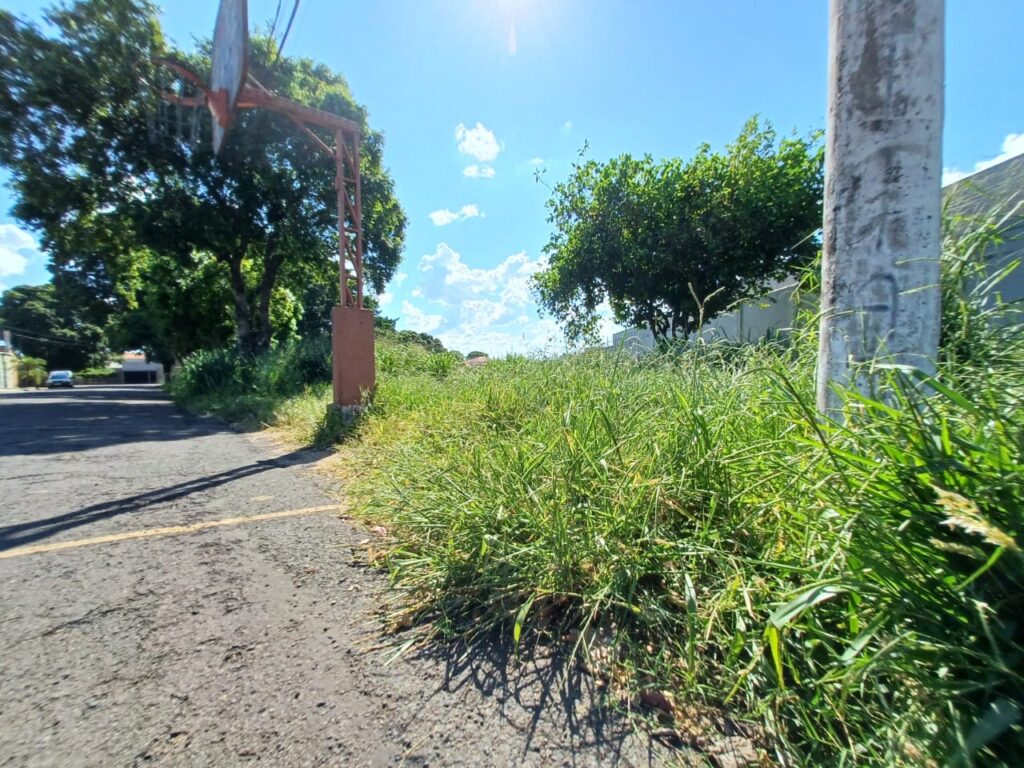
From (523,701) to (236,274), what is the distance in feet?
52.5

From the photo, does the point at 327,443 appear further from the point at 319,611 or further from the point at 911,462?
the point at 911,462

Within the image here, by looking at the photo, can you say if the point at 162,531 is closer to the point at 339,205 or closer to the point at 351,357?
the point at 351,357

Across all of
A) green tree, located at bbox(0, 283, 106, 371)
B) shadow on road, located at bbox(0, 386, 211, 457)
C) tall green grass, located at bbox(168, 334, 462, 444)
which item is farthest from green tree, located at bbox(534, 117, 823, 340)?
green tree, located at bbox(0, 283, 106, 371)

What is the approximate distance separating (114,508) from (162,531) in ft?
2.61

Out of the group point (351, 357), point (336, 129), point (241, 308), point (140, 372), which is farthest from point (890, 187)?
point (140, 372)

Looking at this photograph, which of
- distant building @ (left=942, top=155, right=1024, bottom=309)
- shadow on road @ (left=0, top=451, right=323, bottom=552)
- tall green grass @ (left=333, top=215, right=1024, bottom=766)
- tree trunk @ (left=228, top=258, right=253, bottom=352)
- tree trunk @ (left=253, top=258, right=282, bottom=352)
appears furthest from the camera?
tree trunk @ (left=253, top=258, right=282, bottom=352)

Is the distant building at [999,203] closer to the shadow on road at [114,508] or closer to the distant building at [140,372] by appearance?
the shadow on road at [114,508]

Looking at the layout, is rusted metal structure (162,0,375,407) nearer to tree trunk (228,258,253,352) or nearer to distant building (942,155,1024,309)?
distant building (942,155,1024,309)

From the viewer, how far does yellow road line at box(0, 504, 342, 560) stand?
91.8 inches

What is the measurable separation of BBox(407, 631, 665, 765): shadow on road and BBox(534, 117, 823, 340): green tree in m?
7.80

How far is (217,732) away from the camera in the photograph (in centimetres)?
117

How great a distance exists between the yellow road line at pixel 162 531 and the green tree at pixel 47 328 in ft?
194

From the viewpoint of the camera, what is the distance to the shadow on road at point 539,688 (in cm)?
116

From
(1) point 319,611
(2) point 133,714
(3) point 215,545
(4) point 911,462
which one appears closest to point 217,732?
(2) point 133,714
